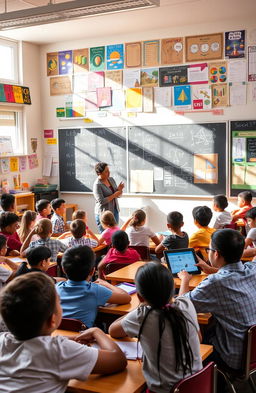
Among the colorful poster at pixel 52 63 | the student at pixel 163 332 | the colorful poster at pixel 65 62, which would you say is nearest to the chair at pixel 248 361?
the student at pixel 163 332

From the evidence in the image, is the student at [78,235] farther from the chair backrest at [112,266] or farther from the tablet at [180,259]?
the tablet at [180,259]

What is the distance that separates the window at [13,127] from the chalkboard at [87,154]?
0.67 m

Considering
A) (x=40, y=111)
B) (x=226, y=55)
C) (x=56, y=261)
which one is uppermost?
(x=226, y=55)

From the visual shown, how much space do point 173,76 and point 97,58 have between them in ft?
4.41

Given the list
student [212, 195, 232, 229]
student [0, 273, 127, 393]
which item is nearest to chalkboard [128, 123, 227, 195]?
student [212, 195, 232, 229]

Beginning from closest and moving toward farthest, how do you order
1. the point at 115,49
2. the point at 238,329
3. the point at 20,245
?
the point at 238,329, the point at 20,245, the point at 115,49

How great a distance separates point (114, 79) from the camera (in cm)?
734

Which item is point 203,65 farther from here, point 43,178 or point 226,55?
point 43,178

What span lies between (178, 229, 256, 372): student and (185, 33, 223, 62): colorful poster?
15.1 feet

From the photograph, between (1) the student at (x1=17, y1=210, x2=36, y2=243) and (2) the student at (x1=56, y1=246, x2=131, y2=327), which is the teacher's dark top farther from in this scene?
(2) the student at (x1=56, y1=246, x2=131, y2=327)

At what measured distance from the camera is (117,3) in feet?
14.1

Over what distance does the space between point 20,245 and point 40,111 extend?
392 cm

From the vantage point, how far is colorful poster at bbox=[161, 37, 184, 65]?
22.4 feet

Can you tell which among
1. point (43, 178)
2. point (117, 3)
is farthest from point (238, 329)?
point (43, 178)
